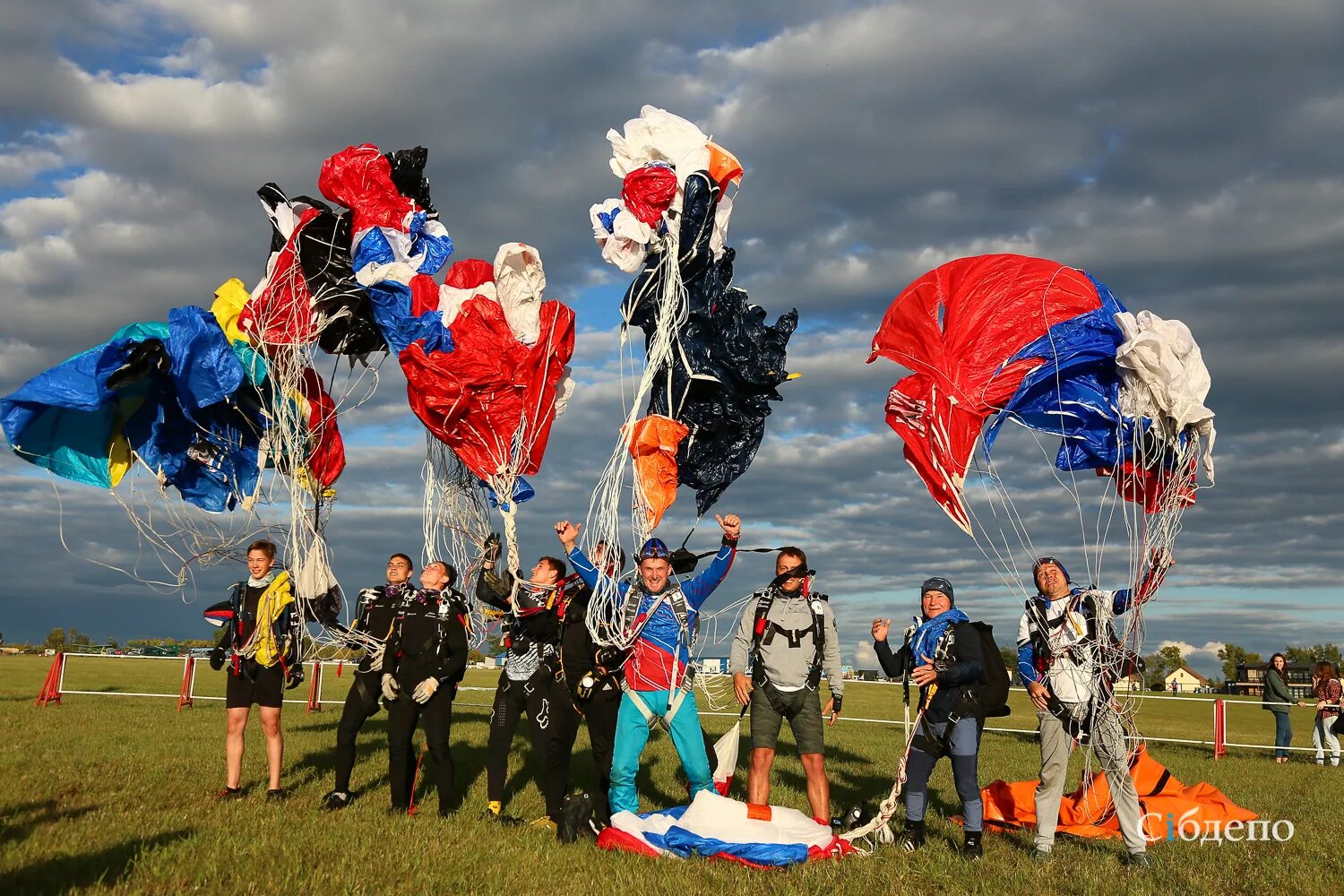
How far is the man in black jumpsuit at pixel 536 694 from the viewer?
6695 mm

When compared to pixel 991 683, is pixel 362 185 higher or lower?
higher

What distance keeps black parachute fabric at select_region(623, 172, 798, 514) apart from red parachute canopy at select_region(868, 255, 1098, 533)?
174cm

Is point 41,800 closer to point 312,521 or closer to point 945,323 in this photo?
point 312,521

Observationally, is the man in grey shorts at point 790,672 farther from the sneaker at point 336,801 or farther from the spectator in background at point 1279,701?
the spectator in background at point 1279,701

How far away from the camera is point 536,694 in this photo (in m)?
6.80

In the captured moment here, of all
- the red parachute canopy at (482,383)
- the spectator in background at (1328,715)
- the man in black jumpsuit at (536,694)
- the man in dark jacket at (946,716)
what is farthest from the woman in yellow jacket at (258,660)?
the spectator in background at (1328,715)

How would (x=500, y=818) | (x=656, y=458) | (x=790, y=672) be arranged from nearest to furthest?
(x=790, y=672) → (x=500, y=818) → (x=656, y=458)

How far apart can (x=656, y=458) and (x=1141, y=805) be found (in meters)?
4.59

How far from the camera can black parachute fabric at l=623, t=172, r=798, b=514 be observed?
25.8 ft

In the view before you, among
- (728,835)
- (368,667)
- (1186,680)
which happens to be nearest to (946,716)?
(728,835)

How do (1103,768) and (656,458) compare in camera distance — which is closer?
(1103,768)

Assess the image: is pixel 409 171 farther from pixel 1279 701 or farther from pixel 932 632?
pixel 1279 701

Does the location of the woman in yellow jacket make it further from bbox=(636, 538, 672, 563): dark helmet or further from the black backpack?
the black backpack

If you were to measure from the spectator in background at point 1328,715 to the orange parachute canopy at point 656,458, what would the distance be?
1027 cm
